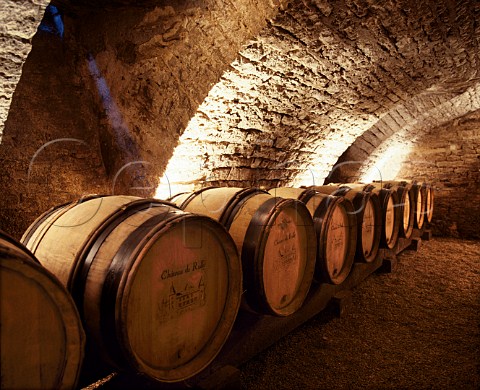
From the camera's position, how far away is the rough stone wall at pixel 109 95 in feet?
9.13

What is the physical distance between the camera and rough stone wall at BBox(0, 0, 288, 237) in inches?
110

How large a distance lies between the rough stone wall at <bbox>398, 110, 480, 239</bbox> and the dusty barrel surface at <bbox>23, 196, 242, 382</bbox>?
715 centimetres

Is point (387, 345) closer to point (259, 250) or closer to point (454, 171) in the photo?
point (259, 250)

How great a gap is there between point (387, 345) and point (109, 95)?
3.15m

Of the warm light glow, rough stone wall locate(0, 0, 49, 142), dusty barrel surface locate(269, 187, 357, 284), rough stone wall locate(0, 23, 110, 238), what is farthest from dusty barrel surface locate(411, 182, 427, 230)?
rough stone wall locate(0, 0, 49, 142)

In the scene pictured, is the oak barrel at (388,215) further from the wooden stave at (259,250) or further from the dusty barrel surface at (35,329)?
the dusty barrel surface at (35,329)

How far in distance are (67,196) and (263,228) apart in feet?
6.91

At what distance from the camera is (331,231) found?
2783mm

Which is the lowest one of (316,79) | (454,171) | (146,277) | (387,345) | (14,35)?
(387,345)

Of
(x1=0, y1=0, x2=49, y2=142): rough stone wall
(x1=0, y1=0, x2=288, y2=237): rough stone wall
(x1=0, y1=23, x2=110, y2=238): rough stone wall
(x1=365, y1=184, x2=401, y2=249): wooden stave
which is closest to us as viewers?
(x1=0, y1=0, x2=49, y2=142): rough stone wall

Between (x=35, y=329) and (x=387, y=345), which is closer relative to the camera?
(x=35, y=329)

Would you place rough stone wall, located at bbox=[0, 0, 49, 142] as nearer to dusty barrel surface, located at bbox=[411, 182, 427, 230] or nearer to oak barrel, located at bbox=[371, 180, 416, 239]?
oak barrel, located at bbox=[371, 180, 416, 239]

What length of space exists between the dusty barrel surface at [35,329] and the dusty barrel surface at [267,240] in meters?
1.07

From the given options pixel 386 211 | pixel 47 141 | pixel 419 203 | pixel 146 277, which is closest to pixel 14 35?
pixel 146 277
